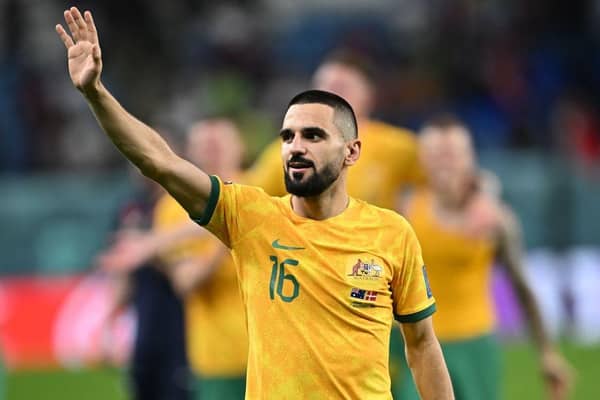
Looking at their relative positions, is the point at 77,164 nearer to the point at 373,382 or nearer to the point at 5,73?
the point at 5,73

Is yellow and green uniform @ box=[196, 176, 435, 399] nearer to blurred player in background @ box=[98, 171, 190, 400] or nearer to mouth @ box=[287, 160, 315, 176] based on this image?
mouth @ box=[287, 160, 315, 176]

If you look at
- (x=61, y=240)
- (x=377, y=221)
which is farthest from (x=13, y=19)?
(x=377, y=221)

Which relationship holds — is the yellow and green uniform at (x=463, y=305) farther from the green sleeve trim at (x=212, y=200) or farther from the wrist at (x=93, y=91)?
the wrist at (x=93, y=91)

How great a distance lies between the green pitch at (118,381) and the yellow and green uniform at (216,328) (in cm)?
397

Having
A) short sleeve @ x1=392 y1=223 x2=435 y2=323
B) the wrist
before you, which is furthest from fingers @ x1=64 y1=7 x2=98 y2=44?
short sleeve @ x1=392 y1=223 x2=435 y2=323

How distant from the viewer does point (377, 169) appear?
8.38 meters

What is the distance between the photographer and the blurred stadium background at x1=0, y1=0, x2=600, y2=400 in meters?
14.8

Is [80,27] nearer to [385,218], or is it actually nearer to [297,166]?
[297,166]

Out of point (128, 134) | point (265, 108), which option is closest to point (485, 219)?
point (128, 134)

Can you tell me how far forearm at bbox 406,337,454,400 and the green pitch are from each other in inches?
277

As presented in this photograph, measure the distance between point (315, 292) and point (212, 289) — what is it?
11.7ft

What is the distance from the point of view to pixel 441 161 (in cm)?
827

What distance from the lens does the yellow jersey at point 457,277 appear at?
8.08 metres

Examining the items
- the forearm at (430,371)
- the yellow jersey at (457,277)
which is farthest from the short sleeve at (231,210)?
the yellow jersey at (457,277)
